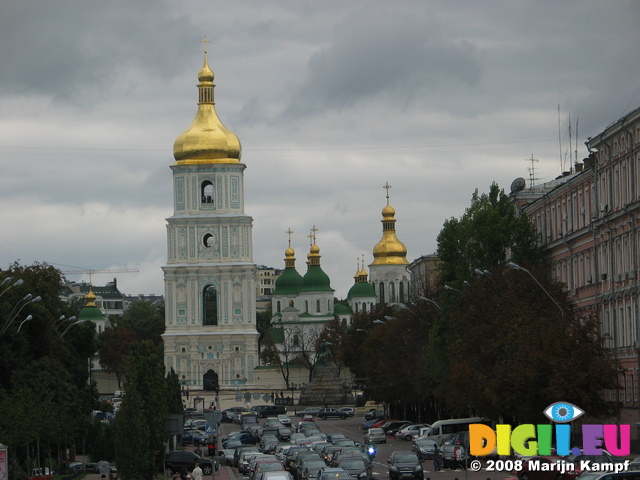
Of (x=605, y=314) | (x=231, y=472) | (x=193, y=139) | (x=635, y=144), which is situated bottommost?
(x=231, y=472)

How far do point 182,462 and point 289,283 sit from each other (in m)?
132

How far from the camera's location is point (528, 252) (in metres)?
78.9

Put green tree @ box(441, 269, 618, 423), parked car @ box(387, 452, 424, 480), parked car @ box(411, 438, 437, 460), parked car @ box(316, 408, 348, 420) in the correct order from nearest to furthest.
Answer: parked car @ box(387, 452, 424, 480)
green tree @ box(441, 269, 618, 423)
parked car @ box(411, 438, 437, 460)
parked car @ box(316, 408, 348, 420)

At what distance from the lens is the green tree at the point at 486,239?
3063 inches

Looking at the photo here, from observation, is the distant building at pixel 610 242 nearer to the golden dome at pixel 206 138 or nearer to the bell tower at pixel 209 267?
the bell tower at pixel 209 267

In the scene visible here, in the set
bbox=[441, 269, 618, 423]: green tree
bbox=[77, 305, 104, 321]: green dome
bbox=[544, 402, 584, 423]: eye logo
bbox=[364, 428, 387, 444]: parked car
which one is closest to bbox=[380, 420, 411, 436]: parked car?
bbox=[364, 428, 387, 444]: parked car

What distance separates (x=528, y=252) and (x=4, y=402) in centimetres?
2923

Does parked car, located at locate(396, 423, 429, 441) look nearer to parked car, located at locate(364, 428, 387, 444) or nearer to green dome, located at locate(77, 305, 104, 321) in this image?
parked car, located at locate(364, 428, 387, 444)

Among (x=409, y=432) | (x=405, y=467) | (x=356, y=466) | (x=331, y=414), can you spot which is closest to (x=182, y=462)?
(x=356, y=466)

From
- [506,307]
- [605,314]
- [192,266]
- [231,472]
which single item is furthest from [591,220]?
[192,266]

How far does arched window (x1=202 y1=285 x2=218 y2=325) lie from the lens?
148875 millimetres

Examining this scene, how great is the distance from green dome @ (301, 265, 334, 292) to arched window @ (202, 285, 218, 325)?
1140 cm

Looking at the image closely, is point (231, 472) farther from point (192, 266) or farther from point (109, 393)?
point (109, 393)

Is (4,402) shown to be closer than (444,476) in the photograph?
No
